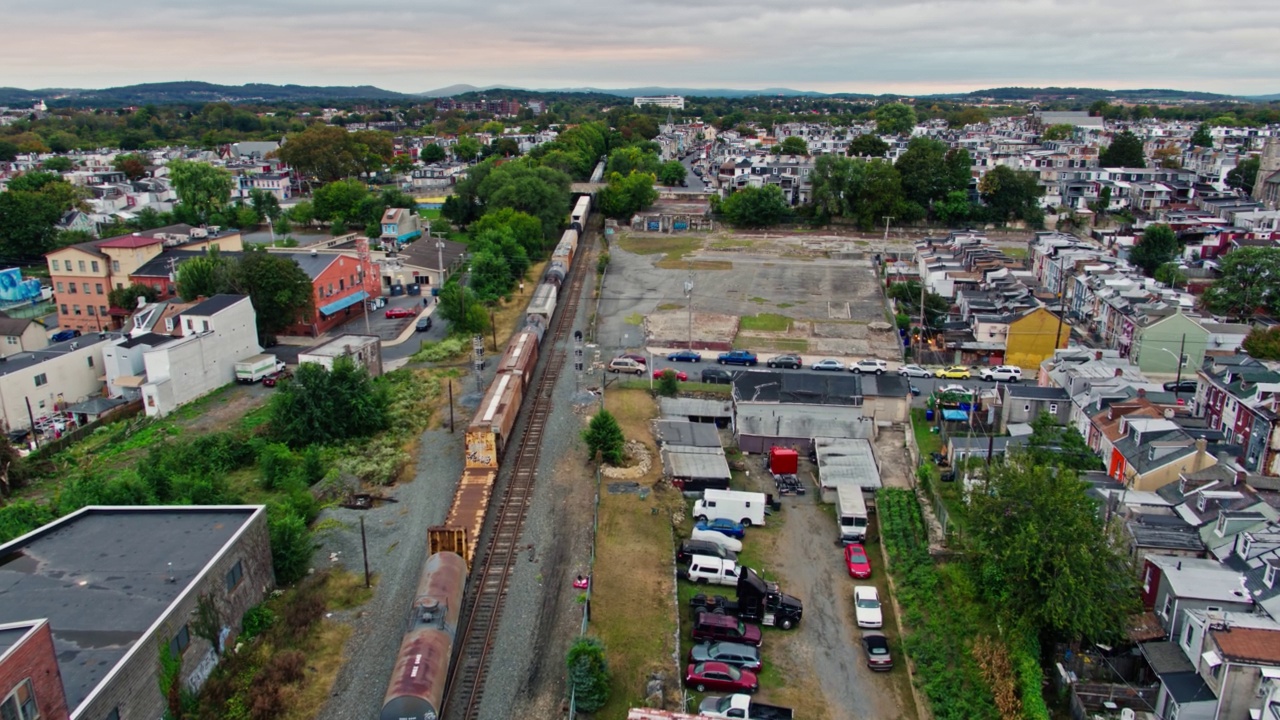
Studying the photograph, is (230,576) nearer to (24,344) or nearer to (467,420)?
(467,420)

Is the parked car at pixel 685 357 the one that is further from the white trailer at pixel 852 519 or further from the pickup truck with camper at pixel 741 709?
the pickup truck with camper at pixel 741 709

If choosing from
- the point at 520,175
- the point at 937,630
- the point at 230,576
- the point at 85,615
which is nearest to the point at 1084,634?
the point at 937,630

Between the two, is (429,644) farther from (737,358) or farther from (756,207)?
(756,207)

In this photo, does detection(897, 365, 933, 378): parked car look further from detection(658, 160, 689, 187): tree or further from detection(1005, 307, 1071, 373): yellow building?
detection(658, 160, 689, 187): tree

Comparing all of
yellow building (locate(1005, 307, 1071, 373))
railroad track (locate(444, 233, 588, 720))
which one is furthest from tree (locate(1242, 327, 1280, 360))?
railroad track (locate(444, 233, 588, 720))

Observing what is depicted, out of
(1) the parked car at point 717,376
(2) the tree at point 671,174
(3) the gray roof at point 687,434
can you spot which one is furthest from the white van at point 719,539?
(2) the tree at point 671,174
